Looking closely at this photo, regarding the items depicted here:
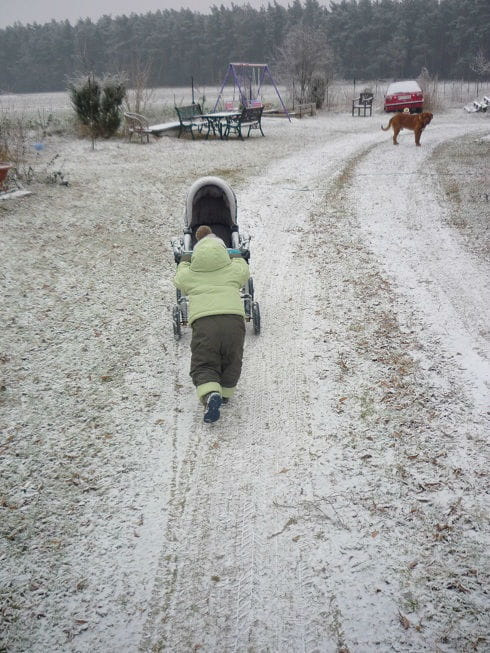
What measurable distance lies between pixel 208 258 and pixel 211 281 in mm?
220

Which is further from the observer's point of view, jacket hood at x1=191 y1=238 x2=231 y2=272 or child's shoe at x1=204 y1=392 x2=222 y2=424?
jacket hood at x1=191 y1=238 x2=231 y2=272

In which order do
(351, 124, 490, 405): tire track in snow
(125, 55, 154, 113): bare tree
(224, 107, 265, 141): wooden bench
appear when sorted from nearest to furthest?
(351, 124, 490, 405): tire track in snow → (224, 107, 265, 141): wooden bench → (125, 55, 154, 113): bare tree

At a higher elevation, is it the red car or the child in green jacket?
the red car

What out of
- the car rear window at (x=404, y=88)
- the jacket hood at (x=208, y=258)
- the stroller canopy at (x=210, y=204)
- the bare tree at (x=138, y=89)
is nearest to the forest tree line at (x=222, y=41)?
the car rear window at (x=404, y=88)

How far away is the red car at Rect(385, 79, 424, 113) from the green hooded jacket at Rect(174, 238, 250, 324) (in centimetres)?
2397

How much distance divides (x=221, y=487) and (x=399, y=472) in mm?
1385

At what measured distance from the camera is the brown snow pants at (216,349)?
4.23 meters

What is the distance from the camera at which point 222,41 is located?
76.1 metres

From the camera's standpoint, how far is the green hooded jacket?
4.38 m

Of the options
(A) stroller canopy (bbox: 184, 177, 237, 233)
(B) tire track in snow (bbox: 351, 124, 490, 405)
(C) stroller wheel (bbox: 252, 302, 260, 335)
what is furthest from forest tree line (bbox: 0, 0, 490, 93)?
(C) stroller wheel (bbox: 252, 302, 260, 335)

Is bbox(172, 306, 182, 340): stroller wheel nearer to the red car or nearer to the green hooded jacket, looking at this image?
the green hooded jacket

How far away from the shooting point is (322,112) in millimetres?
28125

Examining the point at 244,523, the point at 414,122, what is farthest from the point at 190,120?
the point at 244,523

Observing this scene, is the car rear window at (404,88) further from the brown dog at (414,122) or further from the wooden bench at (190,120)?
the wooden bench at (190,120)
